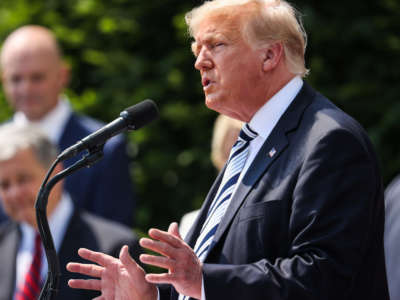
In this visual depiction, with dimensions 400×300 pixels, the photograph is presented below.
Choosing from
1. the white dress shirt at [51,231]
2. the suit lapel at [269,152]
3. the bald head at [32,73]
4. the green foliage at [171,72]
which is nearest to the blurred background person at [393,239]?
the suit lapel at [269,152]

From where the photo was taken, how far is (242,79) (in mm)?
2805

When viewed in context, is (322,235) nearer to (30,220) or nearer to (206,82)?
(206,82)

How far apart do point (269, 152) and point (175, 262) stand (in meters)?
0.55

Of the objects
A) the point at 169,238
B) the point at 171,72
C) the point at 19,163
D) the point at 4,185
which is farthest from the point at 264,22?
the point at 171,72

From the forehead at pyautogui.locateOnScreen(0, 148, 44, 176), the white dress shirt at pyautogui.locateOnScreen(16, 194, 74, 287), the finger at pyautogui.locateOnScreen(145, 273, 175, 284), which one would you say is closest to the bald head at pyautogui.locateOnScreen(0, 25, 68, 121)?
the forehead at pyautogui.locateOnScreen(0, 148, 44, 176)

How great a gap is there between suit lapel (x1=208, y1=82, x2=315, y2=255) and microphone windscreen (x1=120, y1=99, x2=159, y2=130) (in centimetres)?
39

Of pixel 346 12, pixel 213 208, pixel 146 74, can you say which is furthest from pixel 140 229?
pixel 213 208

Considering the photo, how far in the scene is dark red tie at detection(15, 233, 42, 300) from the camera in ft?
13.0

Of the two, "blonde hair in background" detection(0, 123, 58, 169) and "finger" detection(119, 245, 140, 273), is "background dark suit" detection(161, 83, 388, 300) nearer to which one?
"finger" detection(119, 245, 140, 273)

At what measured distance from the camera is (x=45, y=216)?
252cm

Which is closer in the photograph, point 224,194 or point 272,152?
point 272,152

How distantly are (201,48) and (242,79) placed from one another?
0.20m

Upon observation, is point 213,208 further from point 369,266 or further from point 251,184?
point 369,266

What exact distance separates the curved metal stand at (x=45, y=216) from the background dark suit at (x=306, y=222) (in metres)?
0.49
